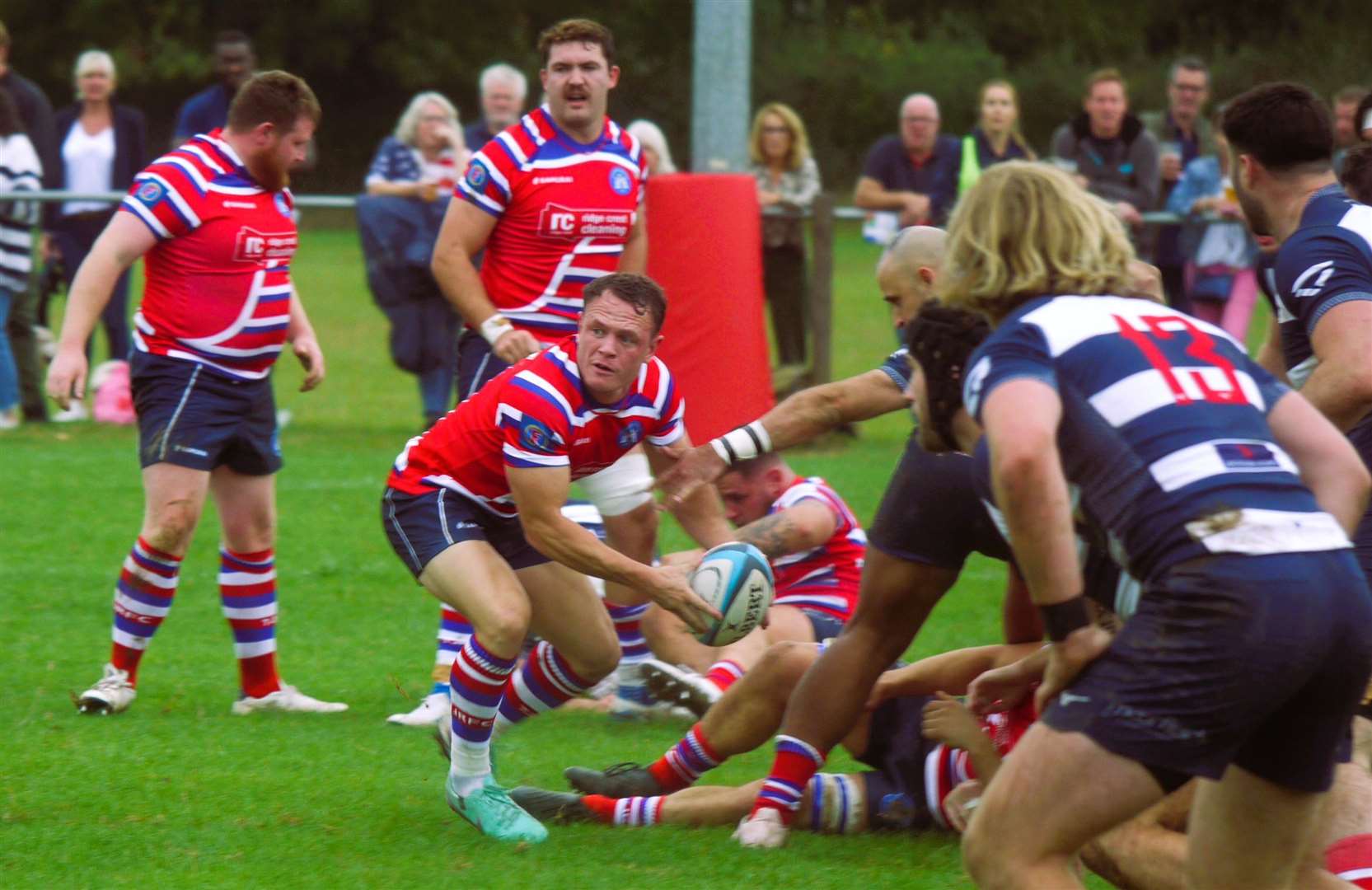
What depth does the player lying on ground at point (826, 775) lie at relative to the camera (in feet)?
16.2

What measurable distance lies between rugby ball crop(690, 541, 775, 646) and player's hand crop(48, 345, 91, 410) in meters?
2.32

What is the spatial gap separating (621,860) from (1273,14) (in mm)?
40565

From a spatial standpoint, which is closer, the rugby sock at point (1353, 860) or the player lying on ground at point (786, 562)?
the rugby sock at point (1353, 860)

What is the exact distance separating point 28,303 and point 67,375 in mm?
6251

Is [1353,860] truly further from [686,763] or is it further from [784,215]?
[784,215]

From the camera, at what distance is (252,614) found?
6324mm

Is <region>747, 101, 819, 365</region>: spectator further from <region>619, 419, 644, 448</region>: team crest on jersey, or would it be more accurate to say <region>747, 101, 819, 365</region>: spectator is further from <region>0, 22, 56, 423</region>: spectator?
<region>619, 419, 644, 448</region>: team crest on jersey

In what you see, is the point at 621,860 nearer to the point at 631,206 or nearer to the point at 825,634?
the point at 825,634

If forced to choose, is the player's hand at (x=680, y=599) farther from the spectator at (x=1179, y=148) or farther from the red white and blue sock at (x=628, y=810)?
the spectator at (x=1179, y=148)

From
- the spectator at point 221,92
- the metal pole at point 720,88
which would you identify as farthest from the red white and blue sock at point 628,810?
the spectator at point 221,92

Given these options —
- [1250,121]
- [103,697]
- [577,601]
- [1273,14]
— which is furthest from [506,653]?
[1273,14]

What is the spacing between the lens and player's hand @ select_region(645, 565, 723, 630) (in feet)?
15.6

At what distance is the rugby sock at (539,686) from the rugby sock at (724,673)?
593 mm

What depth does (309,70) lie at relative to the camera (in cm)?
3934
